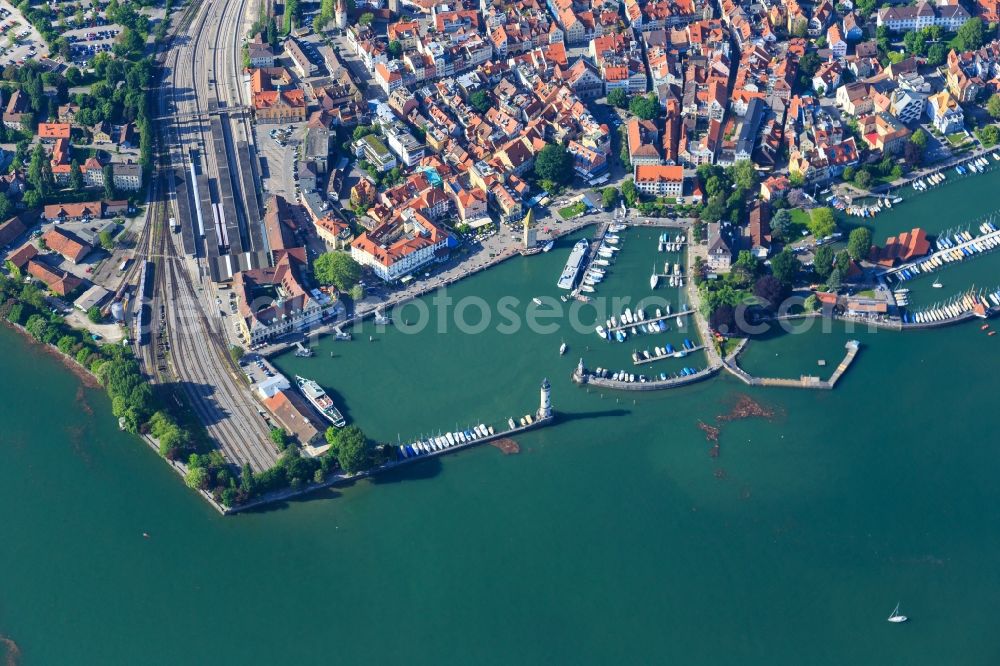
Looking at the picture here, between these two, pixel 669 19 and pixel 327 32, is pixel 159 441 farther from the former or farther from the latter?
pixel 669 19

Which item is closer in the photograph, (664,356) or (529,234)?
(664,356)

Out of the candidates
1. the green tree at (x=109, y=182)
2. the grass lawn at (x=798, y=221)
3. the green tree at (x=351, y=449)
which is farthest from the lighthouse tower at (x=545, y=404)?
the green tree at (x=109, y=182)

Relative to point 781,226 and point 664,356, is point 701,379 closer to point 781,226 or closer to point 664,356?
point 664,356

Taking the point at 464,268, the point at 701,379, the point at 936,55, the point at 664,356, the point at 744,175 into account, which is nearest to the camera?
the point at 701,379

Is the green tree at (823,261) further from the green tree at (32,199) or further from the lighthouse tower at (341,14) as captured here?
the green tree at (32,199)

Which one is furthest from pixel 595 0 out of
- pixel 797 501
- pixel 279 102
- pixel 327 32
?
pixel 797 501

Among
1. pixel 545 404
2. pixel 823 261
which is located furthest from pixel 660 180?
pixel 545 404

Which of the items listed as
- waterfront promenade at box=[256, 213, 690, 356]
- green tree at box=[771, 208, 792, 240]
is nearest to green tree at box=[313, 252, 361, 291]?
waterfront promenade at box=[256, 213, 690, 356]
